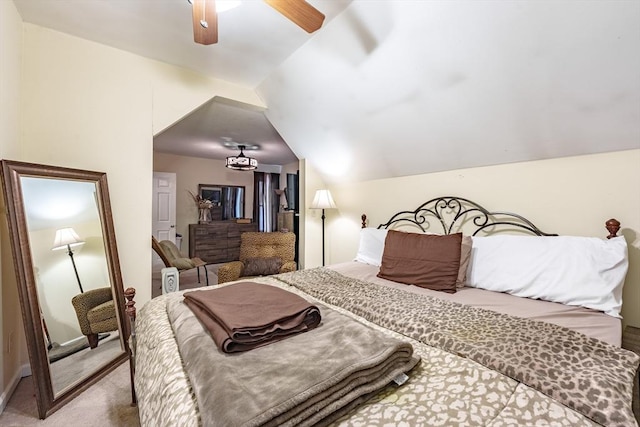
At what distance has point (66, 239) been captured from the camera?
80.5 inches

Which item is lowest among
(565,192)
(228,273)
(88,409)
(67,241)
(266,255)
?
(88,409)

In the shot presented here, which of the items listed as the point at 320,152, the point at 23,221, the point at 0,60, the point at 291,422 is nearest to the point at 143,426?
the point at 291,422

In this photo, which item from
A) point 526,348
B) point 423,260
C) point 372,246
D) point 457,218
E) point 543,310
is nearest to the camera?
point 526,348

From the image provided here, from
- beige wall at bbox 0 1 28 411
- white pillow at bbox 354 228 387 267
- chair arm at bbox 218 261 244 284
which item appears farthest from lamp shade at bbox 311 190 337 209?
beige wall at bbox 0 1 28 411

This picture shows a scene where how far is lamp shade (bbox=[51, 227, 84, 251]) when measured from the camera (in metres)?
1.99

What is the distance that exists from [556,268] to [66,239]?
3.32 metres

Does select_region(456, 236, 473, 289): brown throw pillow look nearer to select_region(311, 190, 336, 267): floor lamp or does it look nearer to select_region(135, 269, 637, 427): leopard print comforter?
select_region(135, 269, 637, 427): leopard print comforter

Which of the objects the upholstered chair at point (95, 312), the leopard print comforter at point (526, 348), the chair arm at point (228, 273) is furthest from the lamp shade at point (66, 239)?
the leopard print comforter at point (526, 348)

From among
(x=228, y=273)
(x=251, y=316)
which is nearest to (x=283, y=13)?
(x=251, y=316)

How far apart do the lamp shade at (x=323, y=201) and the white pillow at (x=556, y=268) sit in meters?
1.80

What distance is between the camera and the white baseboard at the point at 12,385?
68.6 inches

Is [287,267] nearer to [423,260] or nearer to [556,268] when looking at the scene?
[423,260]

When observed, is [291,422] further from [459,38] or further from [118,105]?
[118,105]

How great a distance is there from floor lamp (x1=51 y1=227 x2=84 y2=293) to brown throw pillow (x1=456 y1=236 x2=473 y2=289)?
2.80 metres
